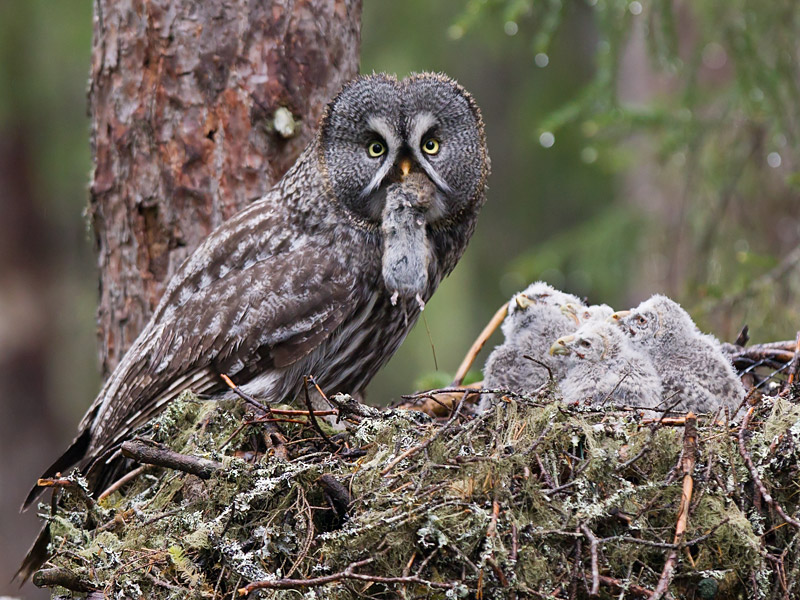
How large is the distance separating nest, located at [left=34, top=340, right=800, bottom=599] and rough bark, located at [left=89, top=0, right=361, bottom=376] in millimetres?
1349

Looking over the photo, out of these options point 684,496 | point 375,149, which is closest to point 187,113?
point 375,149

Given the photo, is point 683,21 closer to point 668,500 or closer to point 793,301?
point 793,301

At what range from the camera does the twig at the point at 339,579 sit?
7.91 feet

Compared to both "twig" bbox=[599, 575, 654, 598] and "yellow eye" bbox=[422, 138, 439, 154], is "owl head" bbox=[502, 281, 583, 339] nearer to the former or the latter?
"yellow eye" bbox=[422, 138, 439, 154]

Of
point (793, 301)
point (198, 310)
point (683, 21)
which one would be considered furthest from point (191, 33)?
point (683, 21)

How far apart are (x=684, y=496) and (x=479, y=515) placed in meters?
0.54

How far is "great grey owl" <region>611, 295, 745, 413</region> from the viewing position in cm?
358

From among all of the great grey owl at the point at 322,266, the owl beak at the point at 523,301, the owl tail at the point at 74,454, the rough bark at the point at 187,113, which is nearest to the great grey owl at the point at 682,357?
the owl beak at the point at 523,301

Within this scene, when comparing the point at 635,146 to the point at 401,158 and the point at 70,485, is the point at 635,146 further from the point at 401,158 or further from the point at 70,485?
the point at 70,485

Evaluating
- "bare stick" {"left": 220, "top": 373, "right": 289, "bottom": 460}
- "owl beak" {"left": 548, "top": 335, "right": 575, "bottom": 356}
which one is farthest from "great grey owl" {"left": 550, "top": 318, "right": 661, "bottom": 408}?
"bare stick" {"left": 220, "top": 373, "right": 289, "bottom": 460}

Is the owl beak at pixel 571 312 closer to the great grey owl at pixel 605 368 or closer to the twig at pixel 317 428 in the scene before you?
the great grey owl at pixel 605 368

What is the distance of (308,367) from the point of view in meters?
3.79

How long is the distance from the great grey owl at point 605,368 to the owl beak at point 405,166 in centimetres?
86

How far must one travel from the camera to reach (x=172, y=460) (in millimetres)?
2887
